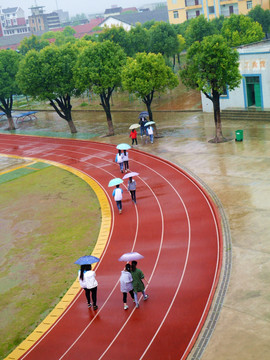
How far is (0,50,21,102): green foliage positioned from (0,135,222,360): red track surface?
2401 cm

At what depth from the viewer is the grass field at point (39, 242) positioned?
12859 mm

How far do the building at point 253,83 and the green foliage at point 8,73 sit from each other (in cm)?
2094

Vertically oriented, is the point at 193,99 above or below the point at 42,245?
above

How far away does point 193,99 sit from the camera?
41.9 metres

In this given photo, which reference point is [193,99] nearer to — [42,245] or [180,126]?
[180,126]

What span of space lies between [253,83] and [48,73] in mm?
16061

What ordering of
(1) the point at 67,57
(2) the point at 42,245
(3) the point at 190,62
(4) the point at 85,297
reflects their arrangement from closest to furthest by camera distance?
(4) the point at 85,297
(2) the point at 42,245
(3) the point at 190,62
(1) the point at 67,57

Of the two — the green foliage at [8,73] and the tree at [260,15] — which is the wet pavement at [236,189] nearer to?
the green foliage at [8,73]

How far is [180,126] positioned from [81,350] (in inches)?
989

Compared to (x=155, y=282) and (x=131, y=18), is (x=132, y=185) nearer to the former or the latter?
(x=155, y=282)

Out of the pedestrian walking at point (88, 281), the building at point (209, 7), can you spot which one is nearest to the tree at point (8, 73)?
the pedestrian walking at point (88, 281)

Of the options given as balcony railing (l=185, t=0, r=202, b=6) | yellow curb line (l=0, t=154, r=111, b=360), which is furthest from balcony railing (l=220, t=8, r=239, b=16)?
yellow curb line (l=0, t=154, r=111, b=360)

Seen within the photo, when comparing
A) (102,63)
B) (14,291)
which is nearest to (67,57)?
(102,63)

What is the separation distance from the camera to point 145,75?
97.9ft
